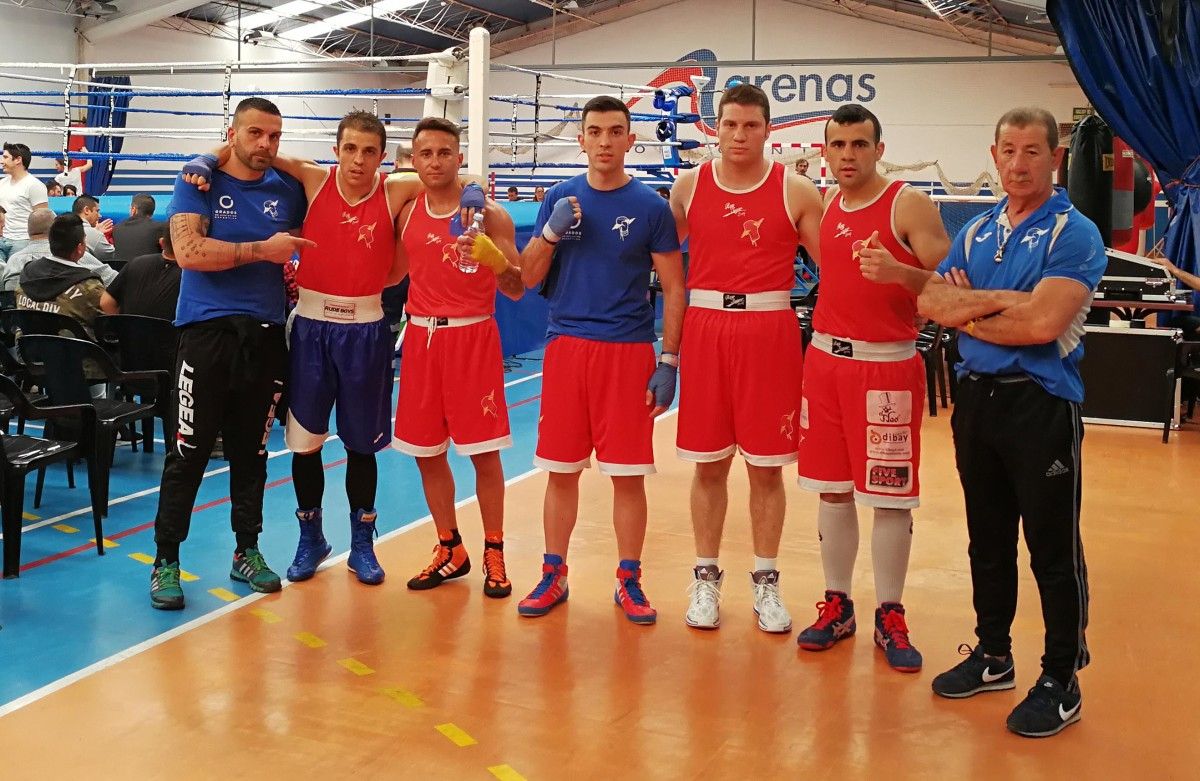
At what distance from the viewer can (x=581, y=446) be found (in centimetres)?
379

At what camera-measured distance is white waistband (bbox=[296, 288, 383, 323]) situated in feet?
13.0

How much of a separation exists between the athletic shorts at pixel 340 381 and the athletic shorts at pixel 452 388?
11 cm

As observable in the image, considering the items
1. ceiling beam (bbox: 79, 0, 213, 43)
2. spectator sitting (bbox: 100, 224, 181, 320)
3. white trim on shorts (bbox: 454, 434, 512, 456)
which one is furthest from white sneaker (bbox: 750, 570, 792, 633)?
ceiling beam (bbox: 79, 0, 213, 43)

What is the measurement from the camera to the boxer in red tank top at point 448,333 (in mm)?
3855

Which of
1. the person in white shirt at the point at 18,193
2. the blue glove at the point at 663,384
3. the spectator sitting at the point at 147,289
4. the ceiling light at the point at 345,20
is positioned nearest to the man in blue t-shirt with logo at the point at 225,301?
the blue glove at the point at 663,384

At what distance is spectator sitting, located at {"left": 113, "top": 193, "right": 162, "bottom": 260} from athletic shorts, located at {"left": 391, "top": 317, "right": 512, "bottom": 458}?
3.57 m

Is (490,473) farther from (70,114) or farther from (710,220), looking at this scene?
(70,114)

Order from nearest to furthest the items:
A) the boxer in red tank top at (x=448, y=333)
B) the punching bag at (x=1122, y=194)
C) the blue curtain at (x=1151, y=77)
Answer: the boxer in red tank top at (x=448, y=333) → the blue curtain at (x=1151, y=77) → the punching bag at (x=1122, y=194)

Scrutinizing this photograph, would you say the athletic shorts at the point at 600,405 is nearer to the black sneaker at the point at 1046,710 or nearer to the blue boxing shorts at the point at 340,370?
the blue boxing shorts at the point at 340,370

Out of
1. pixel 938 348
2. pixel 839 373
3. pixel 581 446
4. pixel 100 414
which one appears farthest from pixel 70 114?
pixel 839 373

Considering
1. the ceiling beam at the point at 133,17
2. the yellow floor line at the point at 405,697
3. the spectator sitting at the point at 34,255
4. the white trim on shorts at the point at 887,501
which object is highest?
the ceiling beam at the point at 133,17

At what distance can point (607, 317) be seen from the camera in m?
3.68

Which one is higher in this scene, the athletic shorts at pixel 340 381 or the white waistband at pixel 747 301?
the white waistband at pixel 747 301

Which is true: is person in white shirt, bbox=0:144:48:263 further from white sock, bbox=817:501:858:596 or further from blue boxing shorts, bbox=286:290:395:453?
white sock, bbox=817:501:858:596
